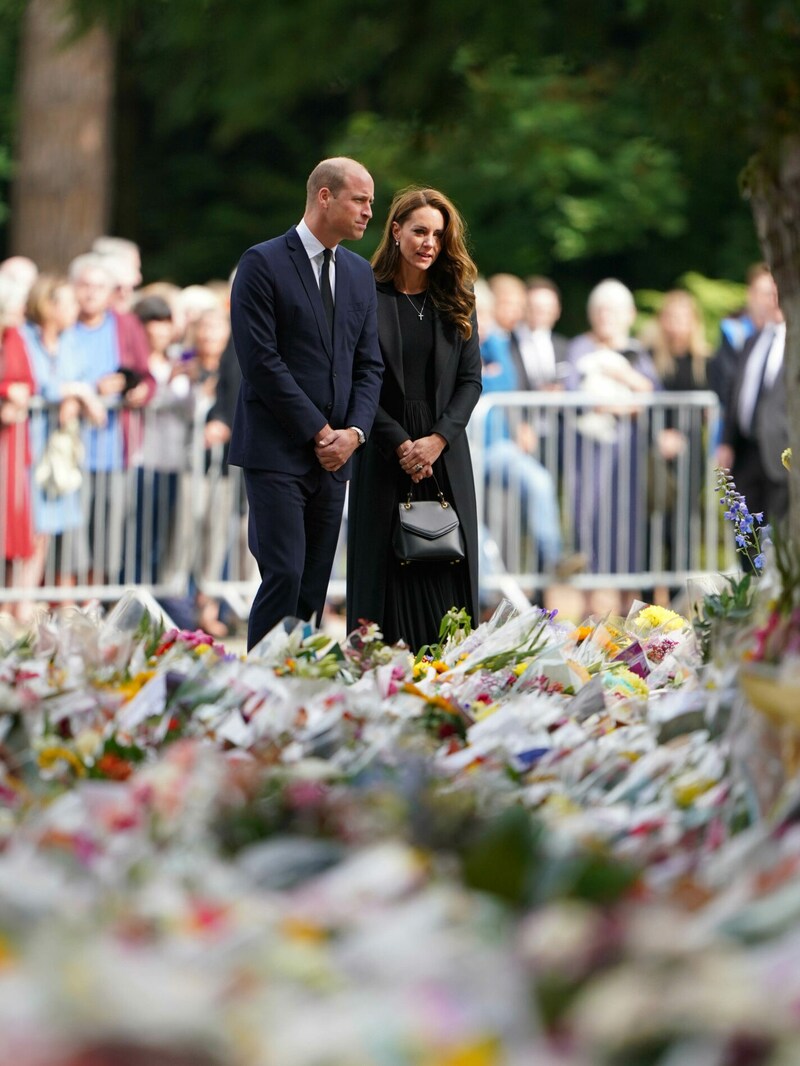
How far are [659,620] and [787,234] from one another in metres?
1.98

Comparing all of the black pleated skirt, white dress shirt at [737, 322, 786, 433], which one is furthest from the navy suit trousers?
white dress shirt at [737, 322, 786, 433]

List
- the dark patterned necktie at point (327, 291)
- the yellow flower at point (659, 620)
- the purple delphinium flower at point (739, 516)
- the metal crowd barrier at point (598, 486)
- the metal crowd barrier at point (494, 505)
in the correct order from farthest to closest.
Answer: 1. the metal crowd barrier at point (598, 486)
2. the metal crowd barrier at point (494, 505)
3. the dark patterned necktie at point (327, 291)
4. the yellow flower at point (659, 620)
5. the purple delphinium flower at point (739, 516)

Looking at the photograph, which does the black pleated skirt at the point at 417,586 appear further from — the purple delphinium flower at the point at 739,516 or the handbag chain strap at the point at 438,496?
the purple delphinium flower at the point at 739,516

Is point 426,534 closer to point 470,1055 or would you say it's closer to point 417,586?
point 417,586

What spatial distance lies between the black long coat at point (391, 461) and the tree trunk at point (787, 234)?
2723mm

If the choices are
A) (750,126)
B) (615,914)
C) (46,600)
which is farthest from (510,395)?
(615,914)

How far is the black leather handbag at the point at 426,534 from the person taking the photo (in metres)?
6.51

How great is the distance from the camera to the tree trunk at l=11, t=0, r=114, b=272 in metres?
17.0

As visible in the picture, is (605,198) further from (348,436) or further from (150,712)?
(150,712)

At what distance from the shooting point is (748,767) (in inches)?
118

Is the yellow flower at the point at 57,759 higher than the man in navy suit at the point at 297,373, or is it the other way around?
the man in navy suit at the point at 297,373

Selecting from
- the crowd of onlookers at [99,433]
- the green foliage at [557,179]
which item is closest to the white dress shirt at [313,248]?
the crowd of onlookers at [99,433]

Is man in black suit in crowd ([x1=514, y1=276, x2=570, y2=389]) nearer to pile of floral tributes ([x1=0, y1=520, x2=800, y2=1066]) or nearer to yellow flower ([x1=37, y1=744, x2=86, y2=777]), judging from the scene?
pile of floral tributes ([x1=0, y1=520, x2=800, y2=1066])

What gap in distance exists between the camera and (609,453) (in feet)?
37.9
